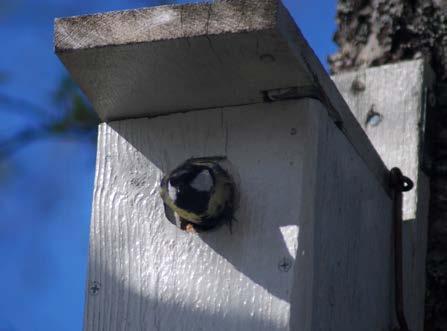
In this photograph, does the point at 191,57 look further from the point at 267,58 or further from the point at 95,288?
the point at 95,288

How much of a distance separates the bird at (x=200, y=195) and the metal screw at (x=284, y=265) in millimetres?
104

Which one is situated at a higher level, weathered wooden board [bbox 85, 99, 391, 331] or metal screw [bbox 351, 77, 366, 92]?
metal screw [bbox 351, 77, 366, 92]

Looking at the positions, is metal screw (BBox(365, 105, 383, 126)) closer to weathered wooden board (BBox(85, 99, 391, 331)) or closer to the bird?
weathered wooden board (BBox(85, 99, 391, 331))

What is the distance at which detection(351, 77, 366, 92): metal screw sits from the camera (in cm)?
201

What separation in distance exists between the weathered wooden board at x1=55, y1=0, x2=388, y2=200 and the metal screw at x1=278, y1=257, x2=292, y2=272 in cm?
22


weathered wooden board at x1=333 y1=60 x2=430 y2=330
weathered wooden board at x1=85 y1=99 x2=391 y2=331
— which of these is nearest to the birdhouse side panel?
weathered wooden board at x1=85 y1=99 x2=391 y2=331

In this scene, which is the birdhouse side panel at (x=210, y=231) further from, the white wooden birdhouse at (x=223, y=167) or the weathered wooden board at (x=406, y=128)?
the weathered wooden board at (x=406, y=128)

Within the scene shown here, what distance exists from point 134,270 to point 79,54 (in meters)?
0.29

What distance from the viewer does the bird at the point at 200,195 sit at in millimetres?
1484

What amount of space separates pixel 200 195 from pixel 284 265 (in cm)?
15

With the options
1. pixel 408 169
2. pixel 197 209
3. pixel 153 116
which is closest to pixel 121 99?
pixel 153 116

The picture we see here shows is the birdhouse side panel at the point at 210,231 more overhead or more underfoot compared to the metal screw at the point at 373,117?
more underfoot

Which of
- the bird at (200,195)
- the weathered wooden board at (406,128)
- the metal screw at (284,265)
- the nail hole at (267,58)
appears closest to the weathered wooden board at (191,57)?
the nail hole at (267,58)

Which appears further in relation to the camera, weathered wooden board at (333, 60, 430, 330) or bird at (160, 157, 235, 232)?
weathered wooden board at (333, 60, 430, 330)
